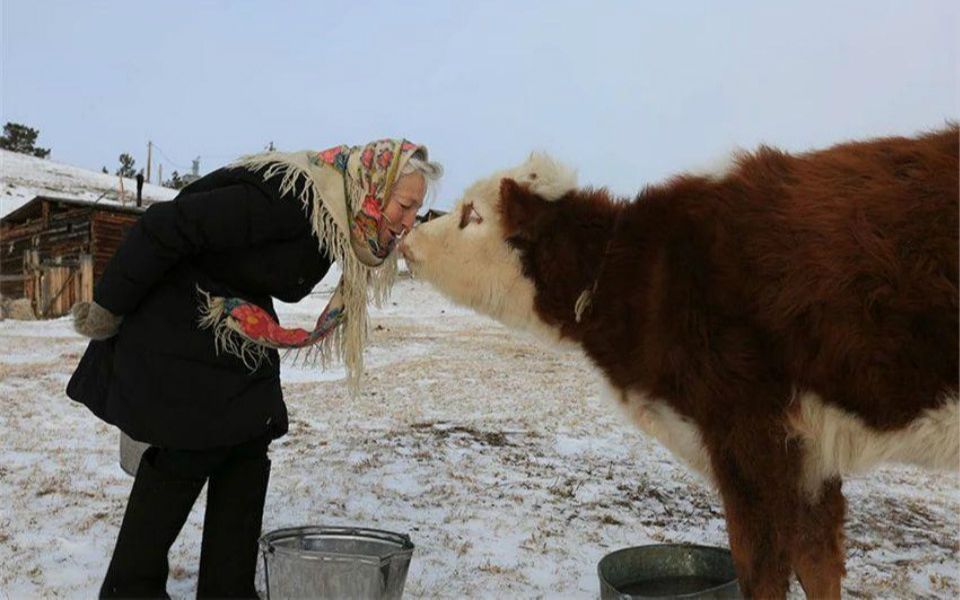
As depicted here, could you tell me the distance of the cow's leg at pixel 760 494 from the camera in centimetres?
259

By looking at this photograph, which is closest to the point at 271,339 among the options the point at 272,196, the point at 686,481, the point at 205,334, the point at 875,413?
the point at 205,334

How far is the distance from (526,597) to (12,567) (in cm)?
248

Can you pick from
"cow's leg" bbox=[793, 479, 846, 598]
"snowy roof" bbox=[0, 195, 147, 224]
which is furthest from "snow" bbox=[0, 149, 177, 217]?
"cow's leg" bbox=[793, 479, 846, 598]

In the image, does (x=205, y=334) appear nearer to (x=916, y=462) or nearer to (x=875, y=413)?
(x=875, y=413)

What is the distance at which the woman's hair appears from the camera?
3.18 metres

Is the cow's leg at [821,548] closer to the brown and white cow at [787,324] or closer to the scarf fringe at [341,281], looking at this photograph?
the brown and white cow at [787,324]

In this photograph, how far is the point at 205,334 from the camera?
295 cm

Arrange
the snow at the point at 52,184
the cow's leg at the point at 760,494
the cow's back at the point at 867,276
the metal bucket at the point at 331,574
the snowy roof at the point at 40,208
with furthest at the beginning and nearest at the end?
the snow at the point at 52,184
the snowy roof at the point at 40,208
the metal bucket at the point at 331,574
the cow's leg at the point at 760,494
the cow's back at the point at 867,276

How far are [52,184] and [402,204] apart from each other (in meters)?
53.6

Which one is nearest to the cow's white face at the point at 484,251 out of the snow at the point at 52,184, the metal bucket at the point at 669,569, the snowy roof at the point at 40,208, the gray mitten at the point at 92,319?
the metal bucket at the point at 669,569

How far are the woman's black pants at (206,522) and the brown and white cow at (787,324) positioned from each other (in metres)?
1.64

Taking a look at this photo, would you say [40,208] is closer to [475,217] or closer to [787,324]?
[475,217]

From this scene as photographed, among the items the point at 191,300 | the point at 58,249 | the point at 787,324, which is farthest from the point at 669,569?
the point at 58,249

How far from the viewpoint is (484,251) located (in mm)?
3459
